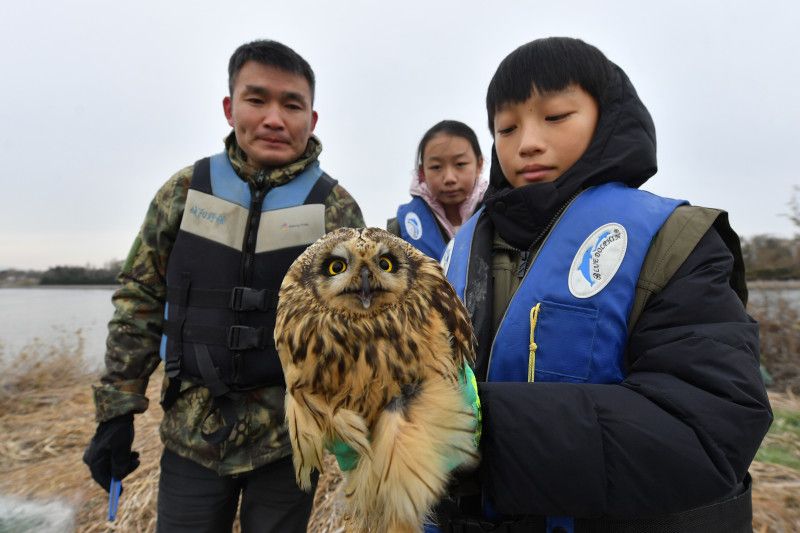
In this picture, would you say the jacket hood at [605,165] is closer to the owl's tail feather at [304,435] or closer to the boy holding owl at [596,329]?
the boy holding owl at [596,329]

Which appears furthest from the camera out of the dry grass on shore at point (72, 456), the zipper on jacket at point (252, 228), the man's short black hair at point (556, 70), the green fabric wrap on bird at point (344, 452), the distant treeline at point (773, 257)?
the distant treeline at point (773, 257)

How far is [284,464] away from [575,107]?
80.7 inches

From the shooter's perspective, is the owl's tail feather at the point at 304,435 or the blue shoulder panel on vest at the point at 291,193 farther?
the blue shoulder panel on vest at the point at 291,193

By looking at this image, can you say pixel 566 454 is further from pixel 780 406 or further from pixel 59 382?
pixel 59 382

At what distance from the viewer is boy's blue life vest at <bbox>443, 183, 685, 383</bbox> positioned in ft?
3.92

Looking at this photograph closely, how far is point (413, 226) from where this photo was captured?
11.8 ft

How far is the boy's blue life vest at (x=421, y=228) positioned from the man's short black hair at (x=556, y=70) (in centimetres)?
201

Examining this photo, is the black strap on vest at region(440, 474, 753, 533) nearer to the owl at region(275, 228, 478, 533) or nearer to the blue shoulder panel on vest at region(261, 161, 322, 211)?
the owl at region(275, 228, 478, 533)

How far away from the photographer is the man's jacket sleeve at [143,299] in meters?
2.23

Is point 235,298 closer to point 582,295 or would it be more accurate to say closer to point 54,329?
point 582,295

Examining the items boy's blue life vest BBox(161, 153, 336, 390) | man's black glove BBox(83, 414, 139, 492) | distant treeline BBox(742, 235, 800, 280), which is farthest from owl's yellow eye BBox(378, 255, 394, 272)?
distant treeline BBox(742, 235, 800, 280)

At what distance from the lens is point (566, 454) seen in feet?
3.32

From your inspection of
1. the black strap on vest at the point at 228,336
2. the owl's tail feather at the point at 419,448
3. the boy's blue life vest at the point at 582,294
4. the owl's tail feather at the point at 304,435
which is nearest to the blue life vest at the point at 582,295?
the boy's blue life vest at the point at 582,294

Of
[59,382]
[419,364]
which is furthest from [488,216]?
[59,382]
